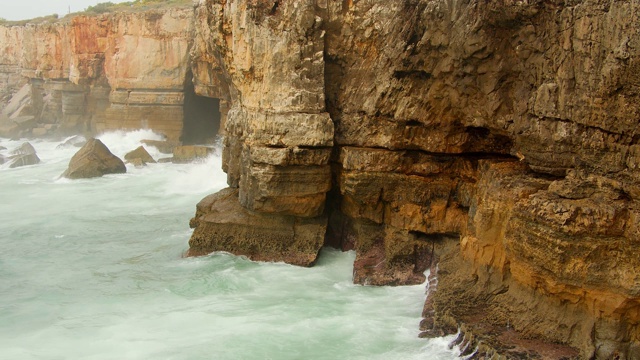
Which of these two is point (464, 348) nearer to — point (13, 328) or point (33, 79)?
point (13, 328)

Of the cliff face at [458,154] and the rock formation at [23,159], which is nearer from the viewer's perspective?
the cliff face at [458,154]

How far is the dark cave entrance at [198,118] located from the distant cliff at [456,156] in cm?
1225

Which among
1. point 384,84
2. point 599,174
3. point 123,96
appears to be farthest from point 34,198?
point 599,174

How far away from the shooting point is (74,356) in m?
9.09

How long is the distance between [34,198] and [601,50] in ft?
57.7

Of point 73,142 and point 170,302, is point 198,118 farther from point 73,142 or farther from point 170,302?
point 170,302

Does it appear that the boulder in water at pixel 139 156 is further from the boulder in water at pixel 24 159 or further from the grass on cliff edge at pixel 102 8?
the grass on cliff edge at pixel 102 8

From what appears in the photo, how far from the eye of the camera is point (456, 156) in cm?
1121

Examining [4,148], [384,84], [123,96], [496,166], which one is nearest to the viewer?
[496,166]

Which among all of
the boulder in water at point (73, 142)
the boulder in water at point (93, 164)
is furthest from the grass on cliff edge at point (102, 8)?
the boulder in water at point (93, 164)

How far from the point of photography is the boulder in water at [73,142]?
99.3 ft

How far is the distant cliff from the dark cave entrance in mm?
12254

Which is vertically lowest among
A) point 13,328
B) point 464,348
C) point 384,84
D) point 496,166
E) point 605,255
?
point 13,328

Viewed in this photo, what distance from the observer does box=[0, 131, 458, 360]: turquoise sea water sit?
9086 mm
